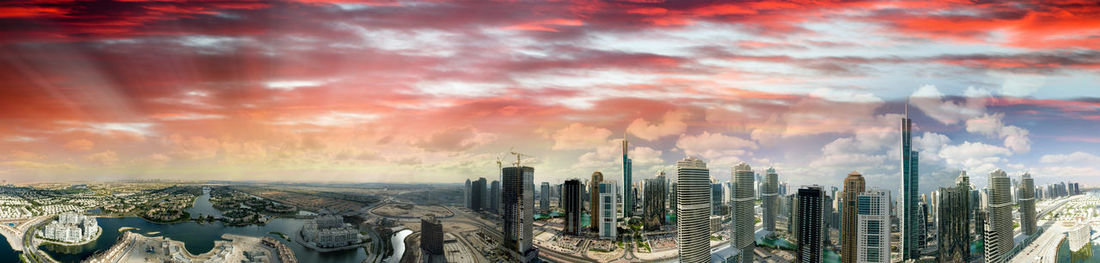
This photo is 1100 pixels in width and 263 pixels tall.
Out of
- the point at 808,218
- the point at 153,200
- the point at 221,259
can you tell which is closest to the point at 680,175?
the point at 808,218

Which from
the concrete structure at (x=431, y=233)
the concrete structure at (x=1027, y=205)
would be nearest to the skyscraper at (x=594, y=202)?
the concrete structure at (x=431, y=233)

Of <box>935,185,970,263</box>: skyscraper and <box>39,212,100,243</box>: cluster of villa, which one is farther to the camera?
<box>935,185,970,263</box>: skyscraper

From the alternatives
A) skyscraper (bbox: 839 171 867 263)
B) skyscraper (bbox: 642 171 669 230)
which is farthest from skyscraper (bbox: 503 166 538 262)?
skyscraper (bbox: 839 171 867 263)

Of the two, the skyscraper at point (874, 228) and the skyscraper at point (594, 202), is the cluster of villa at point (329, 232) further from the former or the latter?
the skyscraper at point (874, 228)

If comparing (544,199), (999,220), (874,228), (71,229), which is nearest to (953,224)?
(999,220)

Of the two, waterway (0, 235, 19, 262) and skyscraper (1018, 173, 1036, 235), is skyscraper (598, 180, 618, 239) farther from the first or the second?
waterway (0, 235, 19, 262)
